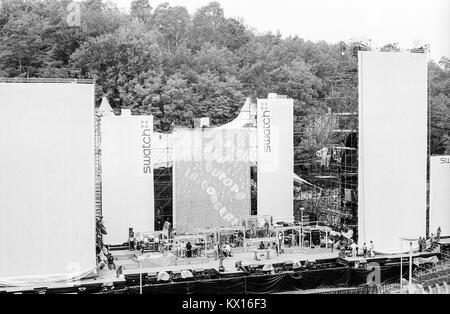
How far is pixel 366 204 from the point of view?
1277cm

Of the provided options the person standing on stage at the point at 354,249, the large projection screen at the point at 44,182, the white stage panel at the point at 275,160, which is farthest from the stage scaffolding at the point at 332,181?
the large projection screen at the point at 44,182

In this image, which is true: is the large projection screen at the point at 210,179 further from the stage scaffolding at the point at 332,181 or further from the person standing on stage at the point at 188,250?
the person standing on stage at the point at 188,250

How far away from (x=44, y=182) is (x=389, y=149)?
7.07 meters

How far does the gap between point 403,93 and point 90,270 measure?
7.37m

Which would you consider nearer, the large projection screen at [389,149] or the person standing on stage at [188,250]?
the person standing on stage at [188,250]

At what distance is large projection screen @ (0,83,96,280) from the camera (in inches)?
397

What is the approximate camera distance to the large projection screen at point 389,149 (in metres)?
12.8

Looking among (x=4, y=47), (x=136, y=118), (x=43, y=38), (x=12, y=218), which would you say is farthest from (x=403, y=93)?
(x=4, y=47)

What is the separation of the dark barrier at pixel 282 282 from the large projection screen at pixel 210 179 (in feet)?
11.8

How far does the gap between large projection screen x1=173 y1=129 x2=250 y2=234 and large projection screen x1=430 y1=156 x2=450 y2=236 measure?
4.30 meters

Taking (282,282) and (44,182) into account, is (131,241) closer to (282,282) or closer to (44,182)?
(44,182)

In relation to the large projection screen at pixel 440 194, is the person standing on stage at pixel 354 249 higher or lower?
lower

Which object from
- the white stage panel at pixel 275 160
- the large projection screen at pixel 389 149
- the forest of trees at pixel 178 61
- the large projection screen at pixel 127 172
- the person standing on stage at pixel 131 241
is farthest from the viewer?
the forest of trees at pixel 178 61

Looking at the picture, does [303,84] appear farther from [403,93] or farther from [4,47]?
[4,47]
